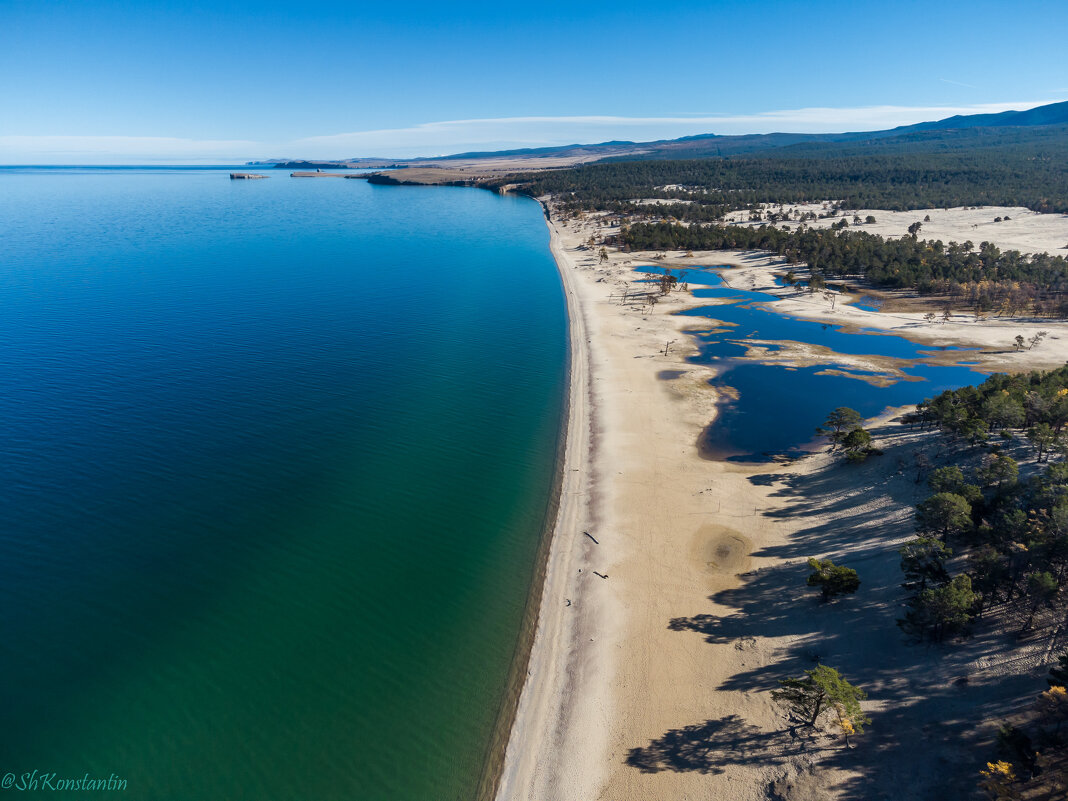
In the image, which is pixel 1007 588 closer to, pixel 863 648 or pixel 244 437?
pixel 863 648

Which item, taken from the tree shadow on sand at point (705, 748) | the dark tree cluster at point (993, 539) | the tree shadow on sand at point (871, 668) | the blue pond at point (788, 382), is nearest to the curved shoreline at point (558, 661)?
the tree shadow on sand at point (705, 748)

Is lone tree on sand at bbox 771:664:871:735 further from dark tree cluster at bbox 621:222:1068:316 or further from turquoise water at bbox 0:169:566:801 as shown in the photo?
dark tree cluster at bbox 621:222:1068:316

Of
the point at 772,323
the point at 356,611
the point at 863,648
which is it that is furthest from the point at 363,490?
the point at 772,323

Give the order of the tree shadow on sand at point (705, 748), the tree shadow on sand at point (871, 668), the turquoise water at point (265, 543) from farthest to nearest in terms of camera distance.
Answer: the turquoise water at point (265, 543)
the tree shadow on sand at point (705, 748)
the tree shadow on sand at point (871, 668)

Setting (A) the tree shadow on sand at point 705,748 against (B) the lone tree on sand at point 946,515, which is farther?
(B) the lone tree on sand at point 946,515
